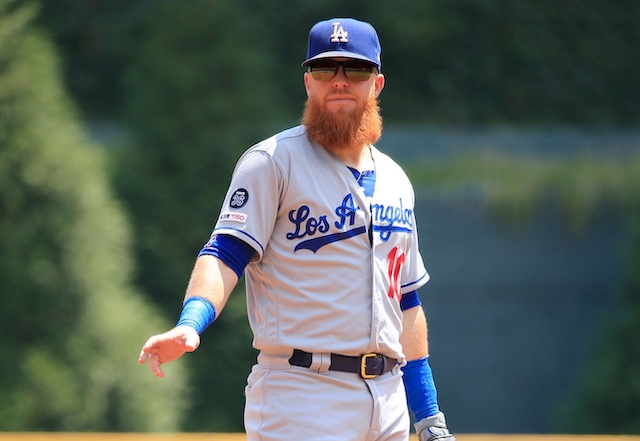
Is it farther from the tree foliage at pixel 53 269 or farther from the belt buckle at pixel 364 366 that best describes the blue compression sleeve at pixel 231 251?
the tree foliage at pixel 53 269

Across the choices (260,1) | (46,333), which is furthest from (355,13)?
(46,333)

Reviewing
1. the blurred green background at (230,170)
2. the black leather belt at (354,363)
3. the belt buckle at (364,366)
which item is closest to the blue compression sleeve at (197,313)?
the black leather belt at (354,363)

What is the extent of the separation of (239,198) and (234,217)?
0.17 feet

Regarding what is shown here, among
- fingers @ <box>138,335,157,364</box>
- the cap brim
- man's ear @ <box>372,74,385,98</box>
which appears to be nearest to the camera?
fingers @ <box>138,335,157,364</box>

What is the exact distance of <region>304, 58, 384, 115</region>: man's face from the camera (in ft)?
8.03

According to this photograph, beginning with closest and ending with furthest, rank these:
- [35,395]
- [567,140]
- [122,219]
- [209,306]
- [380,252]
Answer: [209,306] < [380,252] < [35,395] < [122,219] < [567,140]

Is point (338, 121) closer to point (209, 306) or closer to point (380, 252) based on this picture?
Answer: point (380, 252)

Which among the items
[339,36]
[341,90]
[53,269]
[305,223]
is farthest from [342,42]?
[53,269]

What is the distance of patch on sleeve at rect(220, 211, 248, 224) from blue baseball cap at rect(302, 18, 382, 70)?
44 centimetres

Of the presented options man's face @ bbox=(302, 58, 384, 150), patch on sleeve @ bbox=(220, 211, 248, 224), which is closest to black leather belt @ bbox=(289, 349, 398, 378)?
patch on sleeve @ bbox=(220, 211, 248, 224)

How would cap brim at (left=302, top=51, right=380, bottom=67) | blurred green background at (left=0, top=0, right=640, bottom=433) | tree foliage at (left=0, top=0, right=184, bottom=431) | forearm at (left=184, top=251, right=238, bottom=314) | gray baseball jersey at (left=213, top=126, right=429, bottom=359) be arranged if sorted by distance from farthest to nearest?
blurred green background at (left=0, top=0, right=640, bottom=433), tree foliage at (left=0, top=0, right=184, bottom=431), cap brim at (left=302, top=51, right=380, bottom=67), gray baseball jersey at (left=213, top=126, right=429, bottom=359), forearm at (left=184, top=251, right=238, bottom=314)

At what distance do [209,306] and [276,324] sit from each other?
0.20 m

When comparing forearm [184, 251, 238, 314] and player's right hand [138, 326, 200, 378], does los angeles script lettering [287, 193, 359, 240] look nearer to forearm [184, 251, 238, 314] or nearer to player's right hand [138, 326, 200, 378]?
forearm [184, 251, 238, 314]

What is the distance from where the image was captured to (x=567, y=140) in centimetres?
978
